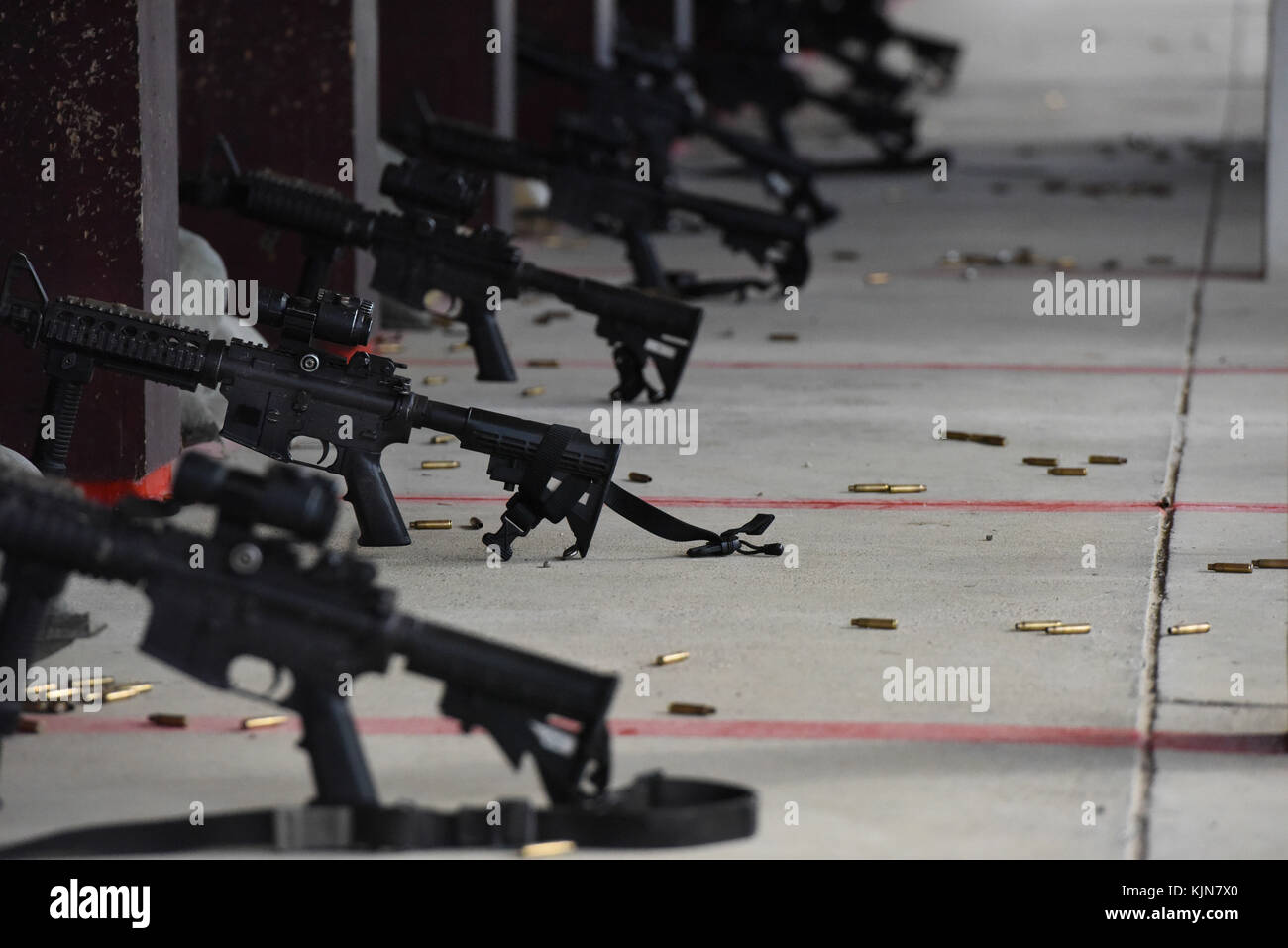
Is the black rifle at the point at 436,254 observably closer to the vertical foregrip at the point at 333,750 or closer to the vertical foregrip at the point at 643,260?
the vertical foregrip at the point at 643,260

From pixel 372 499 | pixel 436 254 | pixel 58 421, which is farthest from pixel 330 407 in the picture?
pixel 436 254

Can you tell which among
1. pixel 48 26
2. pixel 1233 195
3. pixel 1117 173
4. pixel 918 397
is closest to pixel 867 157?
pixel 1117 173

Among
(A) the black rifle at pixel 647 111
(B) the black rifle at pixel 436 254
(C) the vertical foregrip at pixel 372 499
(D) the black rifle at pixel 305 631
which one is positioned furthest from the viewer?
(A) the black rifle at pixel 647 111

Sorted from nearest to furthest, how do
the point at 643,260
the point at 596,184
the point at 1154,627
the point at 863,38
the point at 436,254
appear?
the point at 1154,627
the point at 436,254
the point at 596,184
the point at 643,260
the point at 863,38

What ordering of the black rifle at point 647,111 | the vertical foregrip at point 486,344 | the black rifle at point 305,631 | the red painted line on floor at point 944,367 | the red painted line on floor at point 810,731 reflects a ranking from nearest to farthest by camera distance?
the black rifle at point 305,631
the red painted line on floor at point 810,731
the vertical foregrip at point 486,344
the red painted line on floor at point 944,367
the black rifle at point 647,111

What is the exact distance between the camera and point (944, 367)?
31.8ft

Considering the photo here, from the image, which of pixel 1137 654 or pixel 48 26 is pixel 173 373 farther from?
pixel 1137 654

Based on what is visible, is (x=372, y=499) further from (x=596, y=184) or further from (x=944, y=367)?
(x=596, y=184)

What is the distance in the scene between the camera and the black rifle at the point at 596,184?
427 inches

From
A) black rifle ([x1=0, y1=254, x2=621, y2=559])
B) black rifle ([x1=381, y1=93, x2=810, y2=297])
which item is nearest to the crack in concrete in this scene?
black rifle ([x1=0, y1=254, x2=621, y2=559])

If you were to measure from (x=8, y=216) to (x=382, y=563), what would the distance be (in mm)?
1748

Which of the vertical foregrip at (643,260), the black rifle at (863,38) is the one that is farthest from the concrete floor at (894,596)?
the black rifle at (863,38)

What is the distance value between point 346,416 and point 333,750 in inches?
91.7

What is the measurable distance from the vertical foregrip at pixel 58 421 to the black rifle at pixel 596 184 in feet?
16.3
